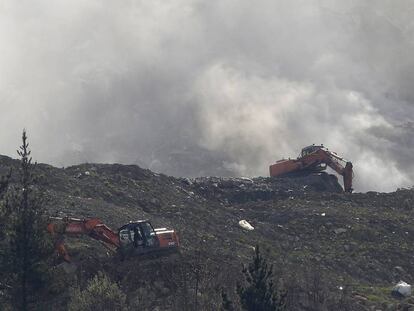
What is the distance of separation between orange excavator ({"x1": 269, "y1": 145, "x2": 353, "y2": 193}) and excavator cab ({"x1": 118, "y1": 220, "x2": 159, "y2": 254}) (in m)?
49.9

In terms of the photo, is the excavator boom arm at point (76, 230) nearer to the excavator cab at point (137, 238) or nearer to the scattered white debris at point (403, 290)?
the excavator cab at point (137, 238)

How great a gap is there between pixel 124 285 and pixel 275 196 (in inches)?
1740

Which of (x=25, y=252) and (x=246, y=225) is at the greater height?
(x=246, y=225)

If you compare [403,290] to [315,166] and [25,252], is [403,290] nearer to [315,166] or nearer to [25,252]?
[25,252]

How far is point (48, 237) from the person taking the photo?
3397 cm

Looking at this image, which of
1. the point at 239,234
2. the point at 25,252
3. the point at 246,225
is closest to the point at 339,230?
the point at 246,225

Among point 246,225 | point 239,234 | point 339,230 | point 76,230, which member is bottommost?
point 76,230

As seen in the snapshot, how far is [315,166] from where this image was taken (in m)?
89.5

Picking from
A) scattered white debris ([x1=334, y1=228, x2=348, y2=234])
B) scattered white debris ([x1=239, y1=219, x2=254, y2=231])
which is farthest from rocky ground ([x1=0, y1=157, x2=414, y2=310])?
scattered white debris ([x1=239, y1=219, x2=254, y2=231])

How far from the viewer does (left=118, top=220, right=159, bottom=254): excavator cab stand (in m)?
40.6

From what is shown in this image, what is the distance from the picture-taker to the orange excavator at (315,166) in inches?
3423

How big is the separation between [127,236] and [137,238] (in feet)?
2.44

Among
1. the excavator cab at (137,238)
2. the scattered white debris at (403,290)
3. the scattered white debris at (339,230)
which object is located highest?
the scattered white debris at (339,230)

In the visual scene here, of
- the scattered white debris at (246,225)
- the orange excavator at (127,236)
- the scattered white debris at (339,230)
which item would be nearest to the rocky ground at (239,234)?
the scattered white debris at (339,230)
